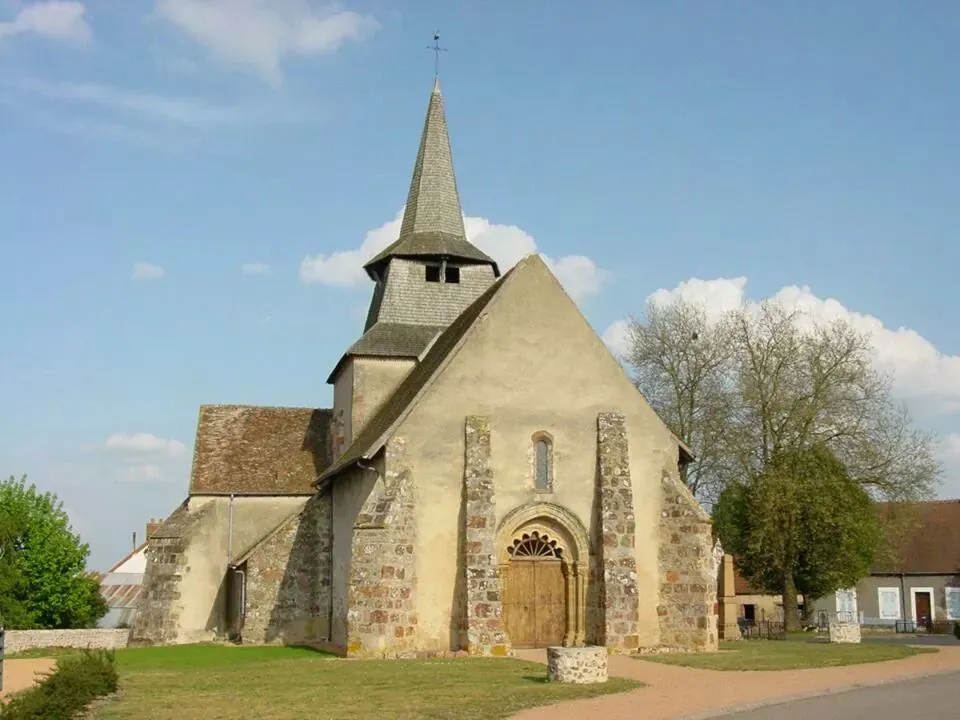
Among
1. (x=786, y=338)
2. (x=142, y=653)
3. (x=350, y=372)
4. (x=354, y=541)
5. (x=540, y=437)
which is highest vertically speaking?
(x=786, y=338)

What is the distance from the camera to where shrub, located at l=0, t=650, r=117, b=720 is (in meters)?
12.1

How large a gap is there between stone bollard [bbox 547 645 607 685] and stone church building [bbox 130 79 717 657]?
16.7 ft

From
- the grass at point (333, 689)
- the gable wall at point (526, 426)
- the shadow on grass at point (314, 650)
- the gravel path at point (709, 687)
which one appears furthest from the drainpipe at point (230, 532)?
the gravel path at point (709, 687)

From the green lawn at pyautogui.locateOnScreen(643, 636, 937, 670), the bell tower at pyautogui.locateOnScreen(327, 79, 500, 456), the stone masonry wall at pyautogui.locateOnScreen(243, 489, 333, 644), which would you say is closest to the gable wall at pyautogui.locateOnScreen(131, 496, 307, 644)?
the stone masonry wall at pyautogui.locateOnScreen(243, 489, 333, 644)

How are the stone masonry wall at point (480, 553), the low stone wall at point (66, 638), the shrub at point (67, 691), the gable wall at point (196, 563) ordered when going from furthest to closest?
the gable wall at point (196, 563) → the low stone wall at point (66, 638) → the stone masonry wall at point (480, 553) → the shrub at point (67, 691)

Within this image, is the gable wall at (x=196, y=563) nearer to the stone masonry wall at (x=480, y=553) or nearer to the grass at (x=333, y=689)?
the grass at (x=333, y=689)

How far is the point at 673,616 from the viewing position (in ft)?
74.8

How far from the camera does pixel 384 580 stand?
21.2 metres

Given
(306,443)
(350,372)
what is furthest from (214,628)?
(350,372)

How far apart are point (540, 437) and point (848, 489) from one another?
1905 cm

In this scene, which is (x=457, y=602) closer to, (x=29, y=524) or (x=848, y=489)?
(x=29, y=524)

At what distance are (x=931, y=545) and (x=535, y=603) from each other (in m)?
34.1

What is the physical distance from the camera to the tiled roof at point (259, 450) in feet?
98.4

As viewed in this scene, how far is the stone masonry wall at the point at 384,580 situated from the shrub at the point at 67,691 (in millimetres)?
6025
